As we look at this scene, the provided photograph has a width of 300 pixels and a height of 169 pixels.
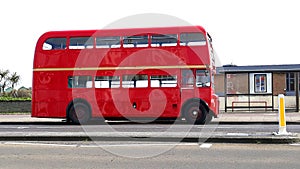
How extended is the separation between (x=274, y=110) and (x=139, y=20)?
13773 mm

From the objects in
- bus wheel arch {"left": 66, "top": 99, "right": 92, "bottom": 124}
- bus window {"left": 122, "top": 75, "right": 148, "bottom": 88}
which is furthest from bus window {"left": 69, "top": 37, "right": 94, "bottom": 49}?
bus wheel arch {"left": 66, "top": 99, "right": 92, "bottom": 124}

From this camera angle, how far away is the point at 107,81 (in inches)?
706

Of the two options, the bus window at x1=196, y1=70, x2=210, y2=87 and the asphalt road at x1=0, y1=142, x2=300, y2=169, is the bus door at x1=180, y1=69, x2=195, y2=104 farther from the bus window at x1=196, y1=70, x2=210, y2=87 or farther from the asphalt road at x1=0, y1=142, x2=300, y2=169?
the asphalt road at x1=0, y1=142, x2=300, y2=169

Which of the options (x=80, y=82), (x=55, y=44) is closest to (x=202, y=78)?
(x=80, y=82)

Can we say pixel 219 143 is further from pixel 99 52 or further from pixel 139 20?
pixel 99 52

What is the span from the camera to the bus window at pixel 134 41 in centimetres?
1764

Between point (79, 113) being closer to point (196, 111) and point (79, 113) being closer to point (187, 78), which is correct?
point (187, 78)

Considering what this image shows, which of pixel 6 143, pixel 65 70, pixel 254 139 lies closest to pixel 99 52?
pixel 65 70

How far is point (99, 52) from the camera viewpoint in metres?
17.9

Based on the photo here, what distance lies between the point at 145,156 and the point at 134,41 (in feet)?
32.7

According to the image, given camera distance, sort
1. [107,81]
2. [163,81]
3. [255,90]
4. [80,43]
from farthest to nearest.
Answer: [255,90] → [80,43] → [107,81] → [163,81]

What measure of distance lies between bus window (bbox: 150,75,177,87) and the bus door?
1.06 ft

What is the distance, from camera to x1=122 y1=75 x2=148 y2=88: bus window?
17683 mm

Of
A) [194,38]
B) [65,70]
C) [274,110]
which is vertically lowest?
[274,110]
